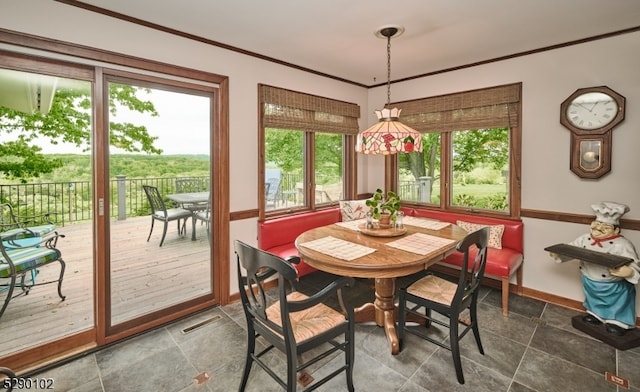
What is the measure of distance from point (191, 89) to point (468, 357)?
3.09 metres

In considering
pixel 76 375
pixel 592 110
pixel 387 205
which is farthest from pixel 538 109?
pixel 76 375

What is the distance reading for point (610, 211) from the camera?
2.46 meters

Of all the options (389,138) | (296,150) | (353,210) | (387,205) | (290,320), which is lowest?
(290,320)

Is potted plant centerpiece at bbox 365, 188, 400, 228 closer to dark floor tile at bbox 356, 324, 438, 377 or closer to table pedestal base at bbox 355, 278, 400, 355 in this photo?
table pedestal base at bbox 355, 278, 400, 355

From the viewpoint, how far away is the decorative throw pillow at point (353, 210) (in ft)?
12.7

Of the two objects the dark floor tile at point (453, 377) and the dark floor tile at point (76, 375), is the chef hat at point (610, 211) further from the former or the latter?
the dark floor tile at point (76, 375)

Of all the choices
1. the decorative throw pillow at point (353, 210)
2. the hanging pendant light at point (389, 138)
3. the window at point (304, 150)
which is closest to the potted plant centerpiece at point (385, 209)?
the hanging pendant light at point (389, 138)

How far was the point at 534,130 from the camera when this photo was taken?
Answer: 10.2ft

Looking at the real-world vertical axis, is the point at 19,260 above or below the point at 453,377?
above

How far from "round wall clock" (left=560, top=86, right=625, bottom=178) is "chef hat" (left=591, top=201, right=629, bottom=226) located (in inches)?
14.9

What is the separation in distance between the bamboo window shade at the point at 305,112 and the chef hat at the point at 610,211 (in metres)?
2.73

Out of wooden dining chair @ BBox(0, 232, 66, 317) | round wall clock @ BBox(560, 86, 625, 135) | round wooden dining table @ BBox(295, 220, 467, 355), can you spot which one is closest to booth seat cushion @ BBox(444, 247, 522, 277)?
round wooden dining table @ BBox(295, 220, 467, 355)

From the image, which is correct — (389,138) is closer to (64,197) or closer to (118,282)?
(64,197)

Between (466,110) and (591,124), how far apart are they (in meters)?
1.14
